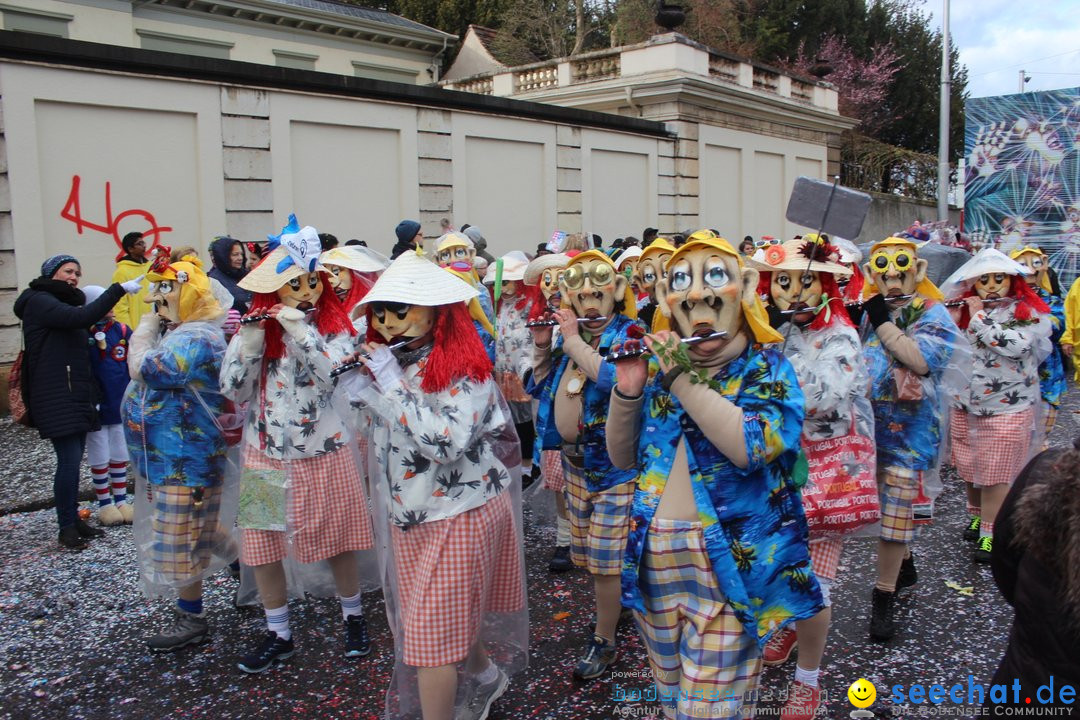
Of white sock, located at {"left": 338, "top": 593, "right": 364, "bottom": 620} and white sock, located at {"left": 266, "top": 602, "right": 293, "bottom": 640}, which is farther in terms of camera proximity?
white sock, located at {"left": 338, "top": 593, "right": 364, "bottom": 620}

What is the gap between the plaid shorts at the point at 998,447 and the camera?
205 inches

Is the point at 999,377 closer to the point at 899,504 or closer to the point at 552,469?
the point at 899,504

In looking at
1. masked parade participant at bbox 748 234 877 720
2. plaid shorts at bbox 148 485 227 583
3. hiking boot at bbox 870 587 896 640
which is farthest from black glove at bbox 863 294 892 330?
plaid shorts at bbox 148 485 227 583

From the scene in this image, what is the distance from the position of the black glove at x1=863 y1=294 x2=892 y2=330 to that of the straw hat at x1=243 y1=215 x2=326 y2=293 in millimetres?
2668

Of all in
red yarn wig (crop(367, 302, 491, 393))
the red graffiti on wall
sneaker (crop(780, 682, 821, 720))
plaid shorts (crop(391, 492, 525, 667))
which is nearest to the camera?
plaid shorts (crop(391, 492, 525, 667))

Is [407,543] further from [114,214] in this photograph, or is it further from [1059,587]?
[114,214]

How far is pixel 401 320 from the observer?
127 inches

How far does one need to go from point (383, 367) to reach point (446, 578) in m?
0.80

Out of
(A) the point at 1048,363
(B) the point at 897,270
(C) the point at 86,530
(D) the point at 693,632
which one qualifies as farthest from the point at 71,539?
(A) the point at 1048,363

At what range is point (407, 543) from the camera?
3180 mm

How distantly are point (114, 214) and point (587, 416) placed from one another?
8.15 m

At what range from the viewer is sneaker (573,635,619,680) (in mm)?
3833

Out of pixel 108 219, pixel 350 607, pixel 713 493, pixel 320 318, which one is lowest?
pixel 350 607

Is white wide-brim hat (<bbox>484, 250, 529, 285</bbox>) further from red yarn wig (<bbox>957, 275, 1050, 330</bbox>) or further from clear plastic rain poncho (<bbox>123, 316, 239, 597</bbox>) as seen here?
red yarn wig (<bbox>957, 275, 1050, 330</bbox>)
